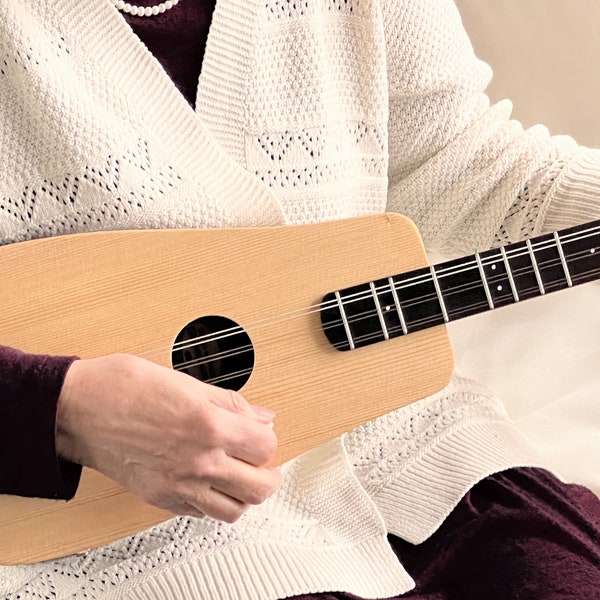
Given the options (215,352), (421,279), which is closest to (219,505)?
(215,352)

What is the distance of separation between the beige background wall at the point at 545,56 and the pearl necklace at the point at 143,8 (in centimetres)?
57

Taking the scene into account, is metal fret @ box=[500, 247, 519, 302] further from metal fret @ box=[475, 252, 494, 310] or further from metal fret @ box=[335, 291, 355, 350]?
metal fret @ box=[335, 291, 355, 350]

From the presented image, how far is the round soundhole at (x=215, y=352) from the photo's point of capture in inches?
27.2

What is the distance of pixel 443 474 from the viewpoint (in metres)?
0.79

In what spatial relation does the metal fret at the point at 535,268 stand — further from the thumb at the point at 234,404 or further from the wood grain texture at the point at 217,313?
the thumb at the point at 234,404

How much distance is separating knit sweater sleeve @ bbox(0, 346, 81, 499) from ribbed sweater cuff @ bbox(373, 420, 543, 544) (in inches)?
14.3

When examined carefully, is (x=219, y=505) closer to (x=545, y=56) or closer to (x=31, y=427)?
(x=31, y=427)

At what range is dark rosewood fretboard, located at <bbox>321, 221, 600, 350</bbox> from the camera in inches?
27.0

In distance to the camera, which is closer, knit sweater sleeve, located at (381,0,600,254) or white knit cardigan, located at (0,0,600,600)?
white knit cardigan, located at (0,0,600,600)

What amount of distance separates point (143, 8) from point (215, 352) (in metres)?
0.33

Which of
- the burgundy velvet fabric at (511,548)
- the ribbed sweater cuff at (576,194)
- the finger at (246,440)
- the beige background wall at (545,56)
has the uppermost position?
the beige background wall at (545,56)

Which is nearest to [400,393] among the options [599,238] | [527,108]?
[599,238]

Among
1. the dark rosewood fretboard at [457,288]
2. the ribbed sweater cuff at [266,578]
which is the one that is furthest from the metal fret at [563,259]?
the ribbed sweater cuff at [266,578]

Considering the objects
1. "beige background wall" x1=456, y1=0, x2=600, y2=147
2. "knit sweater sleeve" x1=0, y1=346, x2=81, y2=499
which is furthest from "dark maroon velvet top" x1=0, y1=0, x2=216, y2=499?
"beige background wall" x1=456, y1=0, x2=600, y2=147
